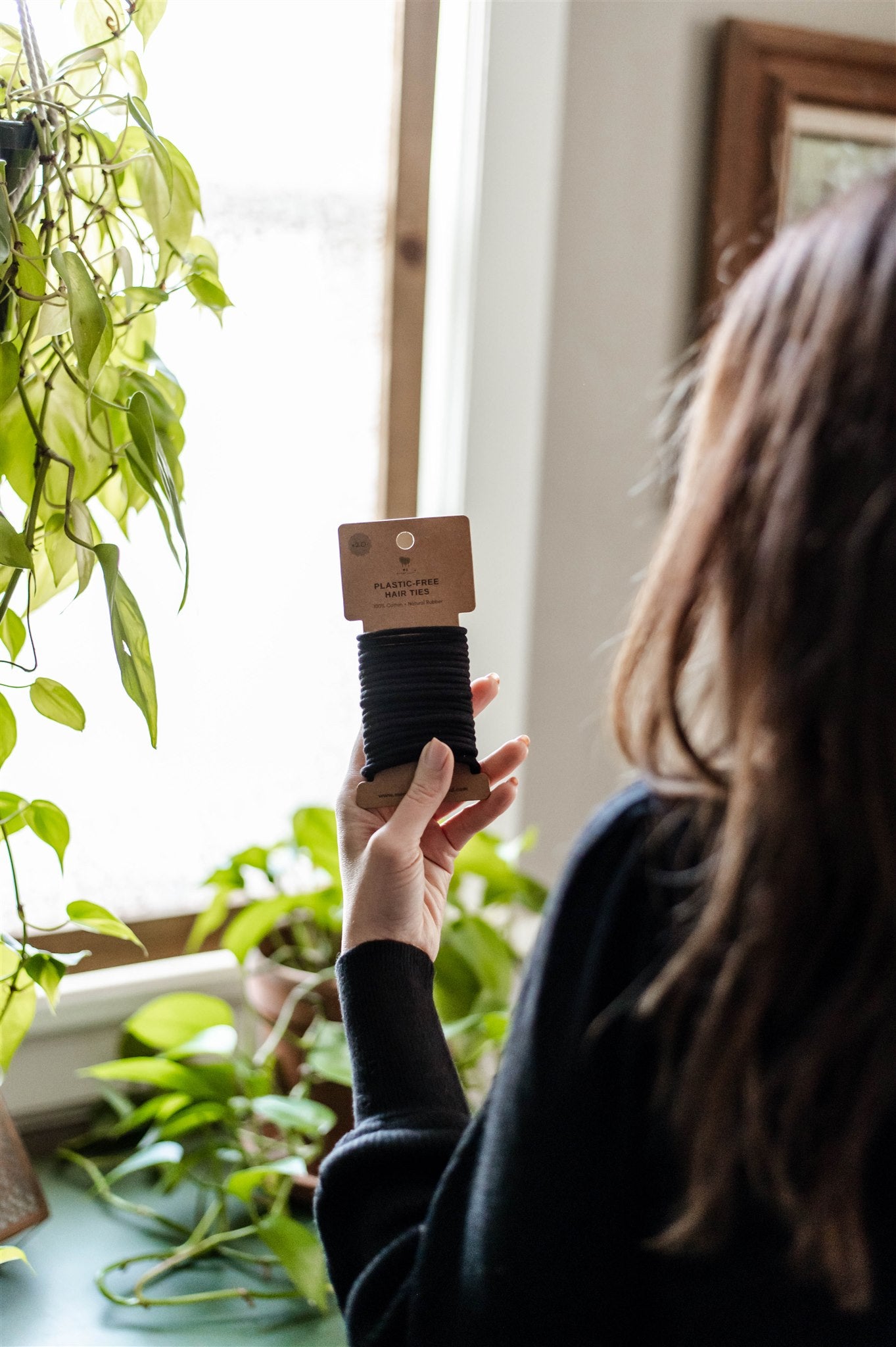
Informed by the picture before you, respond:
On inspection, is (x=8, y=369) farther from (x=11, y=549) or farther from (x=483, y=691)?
(x=483, y=691)

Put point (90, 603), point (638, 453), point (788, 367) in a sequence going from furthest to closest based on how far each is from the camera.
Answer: point (638, 453)
point (90, 603)
point (788, 367)

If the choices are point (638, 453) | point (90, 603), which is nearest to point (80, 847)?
point (90, 603)

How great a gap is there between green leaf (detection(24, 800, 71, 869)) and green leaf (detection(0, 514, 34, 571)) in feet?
0.58

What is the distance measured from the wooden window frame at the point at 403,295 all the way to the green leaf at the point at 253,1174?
0.34 meters

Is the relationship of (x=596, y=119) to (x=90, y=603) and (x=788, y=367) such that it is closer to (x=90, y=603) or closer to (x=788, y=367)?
(x=90, y=603)

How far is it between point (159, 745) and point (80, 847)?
0.47 ft

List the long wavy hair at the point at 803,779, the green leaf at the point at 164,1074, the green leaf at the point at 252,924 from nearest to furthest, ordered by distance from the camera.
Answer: the long wavy hair at the point at 803,779
the green leaf at the point at 164,1074
the green leaf at the point at 252,924

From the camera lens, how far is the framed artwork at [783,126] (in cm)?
151

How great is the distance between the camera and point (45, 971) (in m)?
0.75

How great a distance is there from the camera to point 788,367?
497mm

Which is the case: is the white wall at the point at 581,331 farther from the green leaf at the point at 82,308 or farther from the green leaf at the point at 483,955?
the green leaf at the point at 82,308

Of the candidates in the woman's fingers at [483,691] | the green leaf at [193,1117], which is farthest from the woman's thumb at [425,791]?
the green leaf at [193,1117]

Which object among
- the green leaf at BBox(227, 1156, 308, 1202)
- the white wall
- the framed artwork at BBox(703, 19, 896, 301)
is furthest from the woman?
the framed artwork at BBox(703, 19, 896, 301)

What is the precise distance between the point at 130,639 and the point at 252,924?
0.60 m
